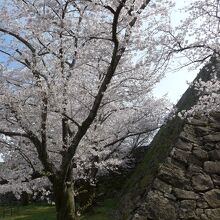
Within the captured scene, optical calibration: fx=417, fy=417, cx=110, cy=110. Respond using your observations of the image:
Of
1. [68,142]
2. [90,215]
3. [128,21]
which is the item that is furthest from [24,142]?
[90,215]

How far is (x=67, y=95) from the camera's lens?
10180 mm

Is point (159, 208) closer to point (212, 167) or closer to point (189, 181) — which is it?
point (189, 181)

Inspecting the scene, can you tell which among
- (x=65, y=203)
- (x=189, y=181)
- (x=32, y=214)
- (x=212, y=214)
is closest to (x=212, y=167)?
(x=189, y=181)

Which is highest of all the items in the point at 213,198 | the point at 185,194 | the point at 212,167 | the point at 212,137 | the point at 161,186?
the point at 212,137

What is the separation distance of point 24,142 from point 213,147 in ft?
17.7

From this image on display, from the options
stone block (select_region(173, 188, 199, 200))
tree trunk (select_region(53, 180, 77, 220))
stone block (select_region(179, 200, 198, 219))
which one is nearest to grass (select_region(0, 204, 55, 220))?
tree trunk (select_region(53, 180, 77, 220))

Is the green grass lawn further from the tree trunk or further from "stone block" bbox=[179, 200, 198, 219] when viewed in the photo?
"stone block" bbox=[179, 200, 198, 219]

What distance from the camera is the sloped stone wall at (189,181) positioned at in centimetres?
994

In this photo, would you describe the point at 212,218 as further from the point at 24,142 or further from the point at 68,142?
the point at 24,142

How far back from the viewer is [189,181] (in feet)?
34.0

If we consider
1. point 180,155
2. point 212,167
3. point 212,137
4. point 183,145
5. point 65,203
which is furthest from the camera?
point 212,137

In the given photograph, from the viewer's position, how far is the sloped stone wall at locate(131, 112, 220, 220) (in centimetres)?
994

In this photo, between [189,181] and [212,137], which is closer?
[189,181]

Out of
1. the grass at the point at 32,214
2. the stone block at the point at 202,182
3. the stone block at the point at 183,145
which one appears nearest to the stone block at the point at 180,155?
the stone block at the point at 183,145
